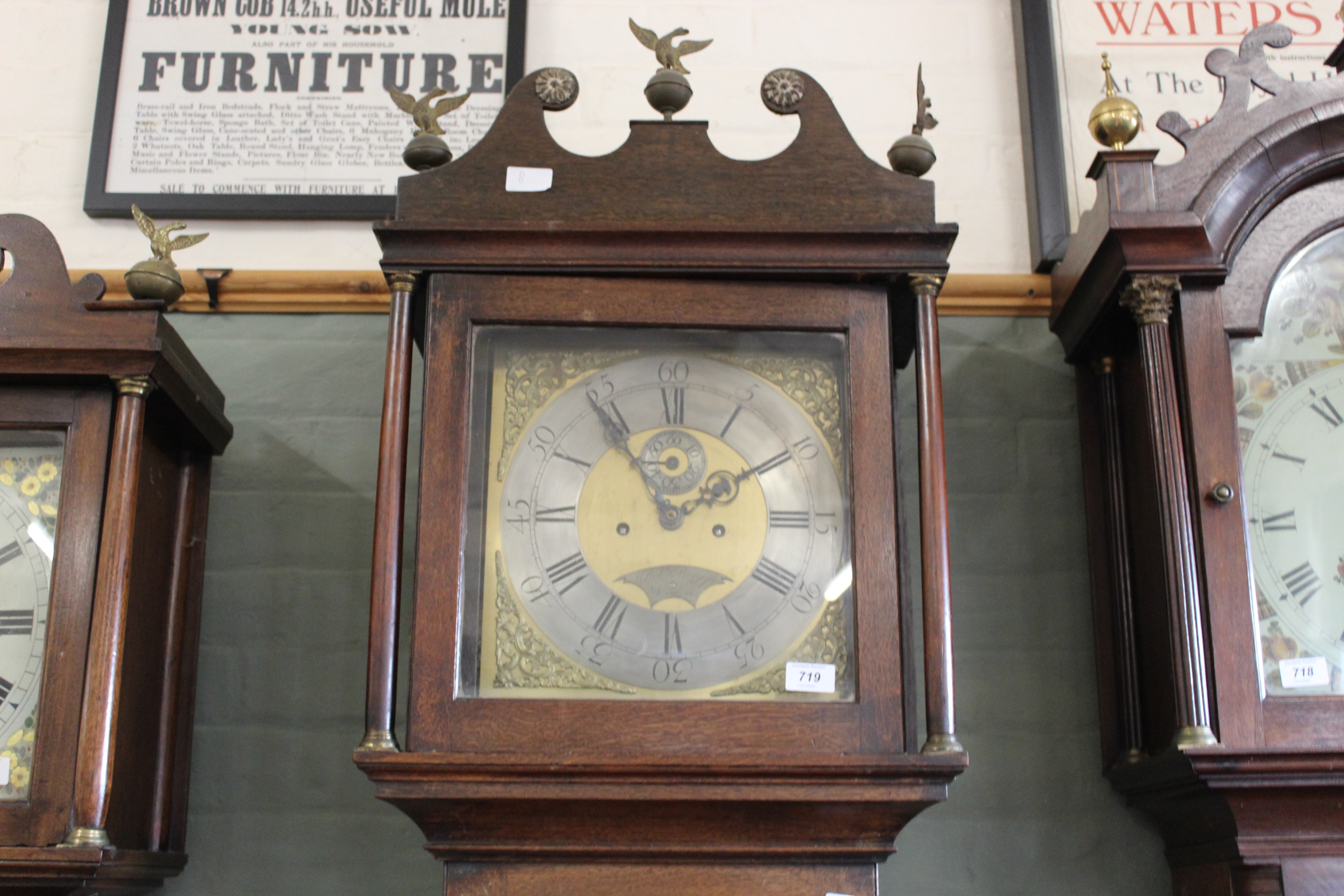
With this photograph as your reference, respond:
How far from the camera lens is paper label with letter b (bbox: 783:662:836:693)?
1.56 meters

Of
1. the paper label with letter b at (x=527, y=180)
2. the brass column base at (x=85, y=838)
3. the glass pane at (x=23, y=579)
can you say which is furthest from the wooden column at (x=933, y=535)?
the glass pane at (x=23, y=579)

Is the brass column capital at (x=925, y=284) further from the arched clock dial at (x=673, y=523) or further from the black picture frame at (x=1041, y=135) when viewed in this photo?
the black picture frame at (x=1041, y=135)

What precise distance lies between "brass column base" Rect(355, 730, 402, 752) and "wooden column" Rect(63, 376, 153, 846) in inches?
12.7

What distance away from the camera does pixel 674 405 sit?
168 centimetres

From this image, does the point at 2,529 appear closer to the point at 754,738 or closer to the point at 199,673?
the point at 199,673

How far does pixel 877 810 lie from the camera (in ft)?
5.03

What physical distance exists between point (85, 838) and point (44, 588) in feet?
1.00

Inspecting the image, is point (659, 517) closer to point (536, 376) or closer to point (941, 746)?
point (536, 376)

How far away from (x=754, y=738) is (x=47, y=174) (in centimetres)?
151

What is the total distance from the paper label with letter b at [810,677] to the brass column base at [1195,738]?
1.28 ft

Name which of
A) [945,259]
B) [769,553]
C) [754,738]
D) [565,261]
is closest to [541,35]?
[565,261]

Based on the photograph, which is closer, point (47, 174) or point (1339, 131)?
point (1339, 131)

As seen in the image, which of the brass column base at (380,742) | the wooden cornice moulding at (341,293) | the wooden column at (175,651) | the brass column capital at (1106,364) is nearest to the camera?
the brass column base at (380,742)

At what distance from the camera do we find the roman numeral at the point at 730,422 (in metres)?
1.67
